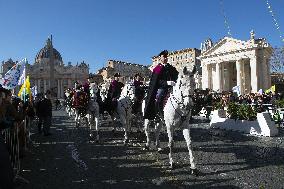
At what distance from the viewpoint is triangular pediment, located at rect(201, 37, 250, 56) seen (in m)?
78.8

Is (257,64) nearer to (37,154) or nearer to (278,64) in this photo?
(278,64)

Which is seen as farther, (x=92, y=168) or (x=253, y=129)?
(x=253, y=129)

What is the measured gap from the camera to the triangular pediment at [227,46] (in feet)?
258

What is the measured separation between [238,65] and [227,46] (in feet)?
17.8

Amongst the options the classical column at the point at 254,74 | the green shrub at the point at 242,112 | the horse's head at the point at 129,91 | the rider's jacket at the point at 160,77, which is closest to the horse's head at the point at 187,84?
the rider's jacket at the point at 160,77

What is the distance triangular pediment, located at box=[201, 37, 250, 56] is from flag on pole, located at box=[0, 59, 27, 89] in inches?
2747

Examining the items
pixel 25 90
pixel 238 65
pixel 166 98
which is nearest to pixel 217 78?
Answer: pixel 238 65

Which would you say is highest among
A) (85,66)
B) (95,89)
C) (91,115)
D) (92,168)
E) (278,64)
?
(85,66)

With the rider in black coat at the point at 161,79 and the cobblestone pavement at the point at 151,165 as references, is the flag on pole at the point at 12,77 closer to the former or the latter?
the cobblestone pavement at the point at 151,165

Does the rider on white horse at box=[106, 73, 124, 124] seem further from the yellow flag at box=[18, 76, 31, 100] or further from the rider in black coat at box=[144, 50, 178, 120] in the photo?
the rider in black coat at box=[144, 50, 178, 120]

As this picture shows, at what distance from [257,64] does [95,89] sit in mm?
68009

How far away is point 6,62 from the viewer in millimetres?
153250

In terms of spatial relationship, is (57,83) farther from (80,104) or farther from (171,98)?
(171,98)

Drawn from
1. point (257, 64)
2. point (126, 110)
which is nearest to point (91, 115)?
point (126, 110)
